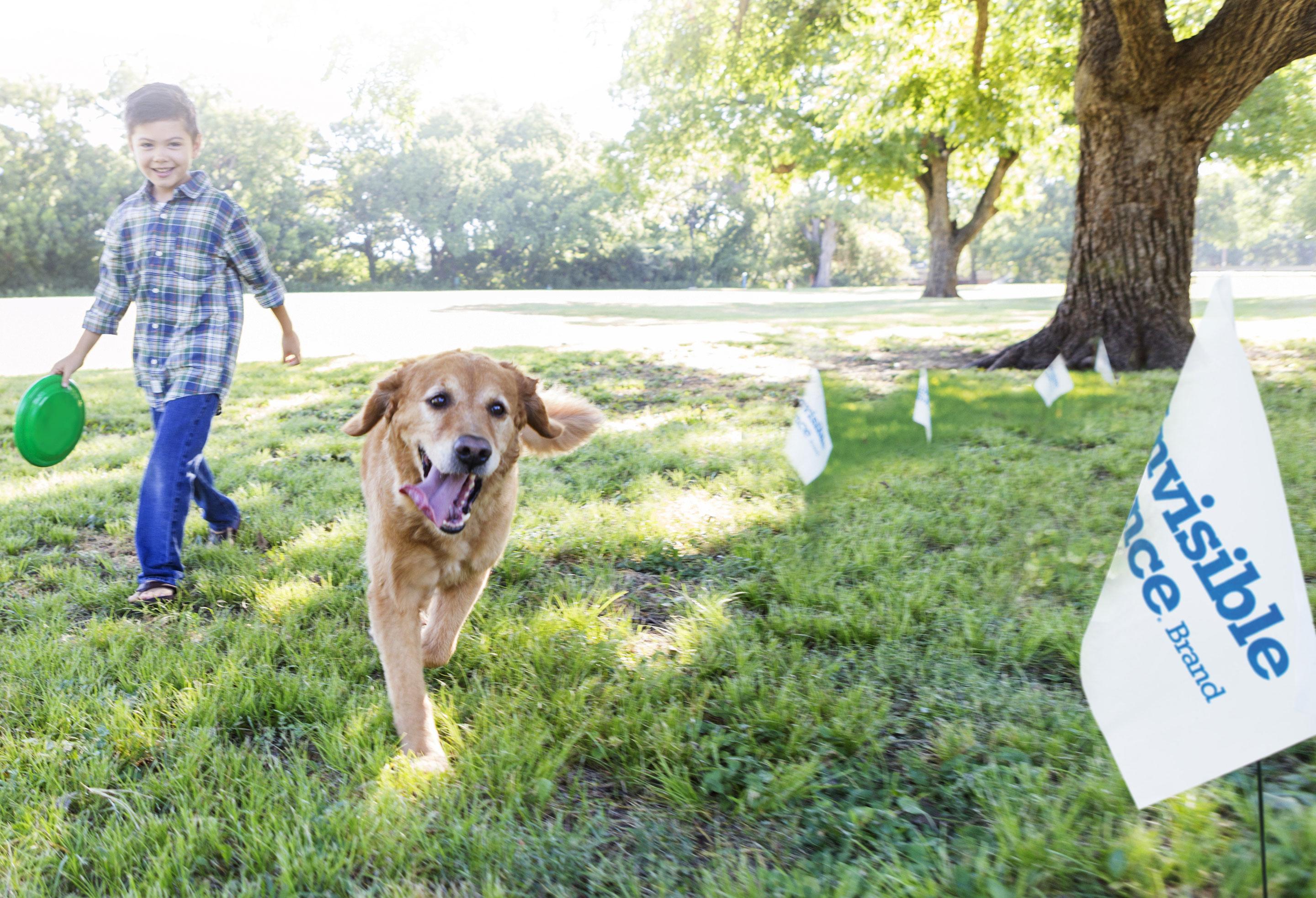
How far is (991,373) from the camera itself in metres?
9.25

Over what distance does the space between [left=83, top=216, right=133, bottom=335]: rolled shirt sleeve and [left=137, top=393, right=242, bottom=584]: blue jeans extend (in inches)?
21.2

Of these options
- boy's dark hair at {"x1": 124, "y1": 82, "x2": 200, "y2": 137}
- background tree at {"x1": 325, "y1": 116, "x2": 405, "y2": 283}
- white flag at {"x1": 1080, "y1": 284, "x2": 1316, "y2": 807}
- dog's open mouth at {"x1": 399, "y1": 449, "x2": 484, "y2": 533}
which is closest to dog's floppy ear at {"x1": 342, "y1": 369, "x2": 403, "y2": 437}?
dog's open mouth at {"x1": 399, "y1": 449, "x2": 484, "y2": 533}

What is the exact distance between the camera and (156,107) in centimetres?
→ 351

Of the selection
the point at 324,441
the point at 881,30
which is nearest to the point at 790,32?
the point at 881,30

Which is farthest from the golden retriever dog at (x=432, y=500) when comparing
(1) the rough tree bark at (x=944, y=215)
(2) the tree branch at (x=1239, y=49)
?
(1) the rough tree bark at (x=944, y=215)

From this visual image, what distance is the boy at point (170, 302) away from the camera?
3559mm

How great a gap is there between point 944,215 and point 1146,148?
24922 millimetres

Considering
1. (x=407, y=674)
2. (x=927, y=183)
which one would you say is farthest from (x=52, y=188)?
(x=407, y=674)

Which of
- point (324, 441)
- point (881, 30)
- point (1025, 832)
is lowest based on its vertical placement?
point (1025, 832)

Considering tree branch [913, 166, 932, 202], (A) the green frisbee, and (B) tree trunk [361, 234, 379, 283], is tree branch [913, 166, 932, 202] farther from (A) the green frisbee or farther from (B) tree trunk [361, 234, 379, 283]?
(B) tree trunk [361, 234, 379, 283]

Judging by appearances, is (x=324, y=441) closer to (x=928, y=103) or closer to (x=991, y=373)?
(x=991, y=373)

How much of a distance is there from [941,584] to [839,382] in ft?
19.9

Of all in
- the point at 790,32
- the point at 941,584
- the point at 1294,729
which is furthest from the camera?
the point at 790,32

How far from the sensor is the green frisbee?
377 centimetres
